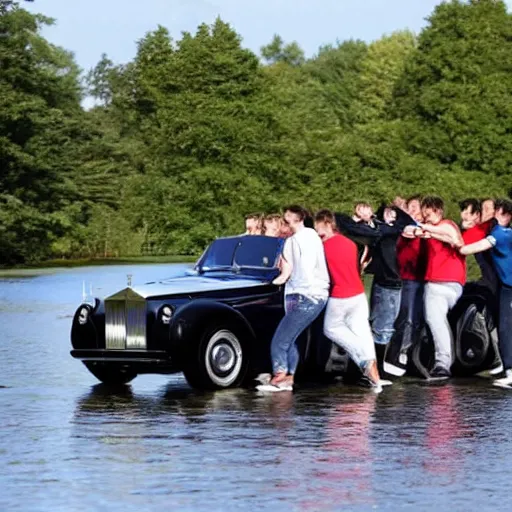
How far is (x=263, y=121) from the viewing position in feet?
336

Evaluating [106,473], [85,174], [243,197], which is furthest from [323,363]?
[85,174]

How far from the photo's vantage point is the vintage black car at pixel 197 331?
55.1ft

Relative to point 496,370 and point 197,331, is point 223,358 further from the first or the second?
point 496,370

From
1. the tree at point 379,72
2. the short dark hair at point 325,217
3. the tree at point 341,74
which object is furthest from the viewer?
the tree at point 341,74

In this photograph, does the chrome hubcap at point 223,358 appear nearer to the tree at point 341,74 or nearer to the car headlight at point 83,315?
the car headlight at point 83,315

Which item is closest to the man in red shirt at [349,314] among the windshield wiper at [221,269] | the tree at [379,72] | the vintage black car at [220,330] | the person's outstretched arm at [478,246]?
the vintage black car at [220,330]

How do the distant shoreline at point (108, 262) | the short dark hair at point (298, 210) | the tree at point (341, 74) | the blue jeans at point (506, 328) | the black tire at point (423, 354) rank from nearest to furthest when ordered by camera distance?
the short dark hair at point (298, 210) < the blue jeans at point (506, 328) < the black tire at point (423, 354) < the distant shoreline at point (108, 262) < the tree at point (341, 74)

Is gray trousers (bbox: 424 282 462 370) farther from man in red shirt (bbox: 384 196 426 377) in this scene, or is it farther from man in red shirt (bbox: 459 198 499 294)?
man in red shirt (bbox: 459 198 499 294)

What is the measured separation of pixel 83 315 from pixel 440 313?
349 cm

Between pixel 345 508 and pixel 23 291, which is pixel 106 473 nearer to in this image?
pixel 345 508

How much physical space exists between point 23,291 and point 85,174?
7388 cm

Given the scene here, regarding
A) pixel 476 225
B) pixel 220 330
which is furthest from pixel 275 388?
pixel 476 225

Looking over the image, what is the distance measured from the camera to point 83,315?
17.7 metres

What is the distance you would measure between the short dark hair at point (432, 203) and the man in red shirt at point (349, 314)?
57.4 inches
